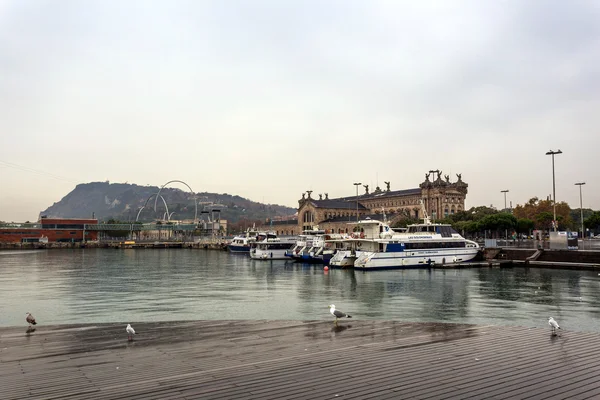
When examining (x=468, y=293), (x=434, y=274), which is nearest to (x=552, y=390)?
(x=468, y=293)

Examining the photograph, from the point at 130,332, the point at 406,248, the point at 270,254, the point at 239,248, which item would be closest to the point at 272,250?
the point at 270,254

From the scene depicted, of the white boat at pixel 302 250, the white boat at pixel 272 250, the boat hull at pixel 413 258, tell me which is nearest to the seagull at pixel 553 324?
the boat hull at pixel 413 258

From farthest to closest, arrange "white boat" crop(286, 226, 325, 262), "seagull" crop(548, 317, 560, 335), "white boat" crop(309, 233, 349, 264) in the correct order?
"white boat" crop(286, 226, 325, 262)
"white boat" crop(309, 233, 349, 264)
"seagull" crop(548, 317, 560, 335)

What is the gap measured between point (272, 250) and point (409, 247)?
3153 cm

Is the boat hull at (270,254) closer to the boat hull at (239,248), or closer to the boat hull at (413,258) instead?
the boat hull at (239,248)

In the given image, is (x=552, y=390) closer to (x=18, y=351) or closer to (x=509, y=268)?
(x=18, y=351)

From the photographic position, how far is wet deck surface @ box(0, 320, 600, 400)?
1077cm

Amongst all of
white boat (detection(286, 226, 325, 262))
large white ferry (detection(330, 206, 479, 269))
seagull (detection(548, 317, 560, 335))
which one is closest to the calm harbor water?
large white ferry (detection(330, 206, 479, 269))

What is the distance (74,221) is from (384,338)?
184m

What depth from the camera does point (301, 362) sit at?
1323 cm

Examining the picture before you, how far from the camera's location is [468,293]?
39.9 metres

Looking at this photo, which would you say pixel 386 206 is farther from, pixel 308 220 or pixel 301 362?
pixel 301 362

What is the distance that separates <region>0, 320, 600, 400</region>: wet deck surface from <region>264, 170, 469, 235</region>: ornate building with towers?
109 m

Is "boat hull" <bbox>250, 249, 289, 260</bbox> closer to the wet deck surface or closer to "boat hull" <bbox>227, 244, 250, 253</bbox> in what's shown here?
"boat hull" <bbox>227, 244, 250, 253</bbox>
